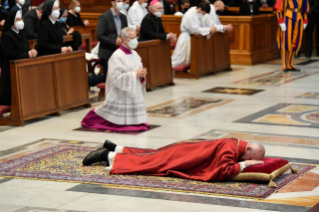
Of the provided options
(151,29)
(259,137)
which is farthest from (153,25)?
(259,137)

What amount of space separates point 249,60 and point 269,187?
9800 mm

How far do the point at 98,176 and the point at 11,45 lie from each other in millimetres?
3356

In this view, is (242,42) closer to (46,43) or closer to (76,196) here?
(46,43)

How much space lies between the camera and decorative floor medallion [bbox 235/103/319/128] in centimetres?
843

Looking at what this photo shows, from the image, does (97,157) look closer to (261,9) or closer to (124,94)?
(124,94)

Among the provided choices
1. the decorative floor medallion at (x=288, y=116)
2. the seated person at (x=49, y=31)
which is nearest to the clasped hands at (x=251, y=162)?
the decorative floor medallion at (x=288, y=116)

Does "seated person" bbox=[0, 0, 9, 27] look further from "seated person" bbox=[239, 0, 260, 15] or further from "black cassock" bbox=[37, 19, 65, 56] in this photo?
"seated person" bbox=[239, 0, 260, 15]

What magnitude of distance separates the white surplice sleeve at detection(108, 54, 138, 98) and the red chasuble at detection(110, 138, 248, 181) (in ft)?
6.56

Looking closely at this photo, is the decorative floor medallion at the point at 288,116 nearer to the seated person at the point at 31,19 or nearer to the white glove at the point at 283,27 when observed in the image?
the white glove at the point at 283,27

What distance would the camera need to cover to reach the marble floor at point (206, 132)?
500cm

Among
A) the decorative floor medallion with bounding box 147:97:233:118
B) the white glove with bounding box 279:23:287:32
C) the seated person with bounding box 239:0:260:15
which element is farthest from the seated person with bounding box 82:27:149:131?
the seated person with bounding box 239:0:260:15

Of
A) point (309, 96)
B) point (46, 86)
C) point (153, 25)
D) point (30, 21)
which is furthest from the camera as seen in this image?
point (153, 25)

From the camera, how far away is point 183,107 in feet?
31.8

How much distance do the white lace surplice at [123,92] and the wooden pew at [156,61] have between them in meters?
3.05
